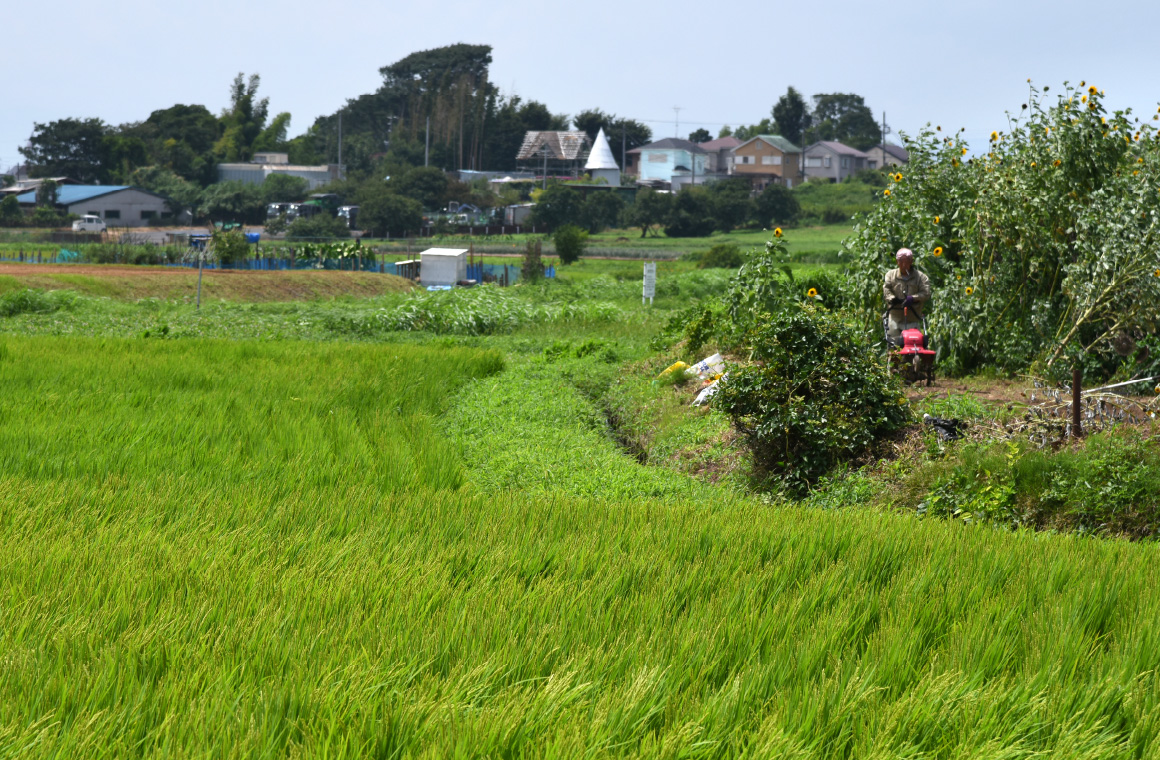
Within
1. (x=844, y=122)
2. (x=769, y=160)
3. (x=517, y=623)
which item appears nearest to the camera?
(x=517, y=623)

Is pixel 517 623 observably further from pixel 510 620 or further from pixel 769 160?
pixel 769 160

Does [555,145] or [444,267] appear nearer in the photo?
[444,267]

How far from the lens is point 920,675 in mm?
3156

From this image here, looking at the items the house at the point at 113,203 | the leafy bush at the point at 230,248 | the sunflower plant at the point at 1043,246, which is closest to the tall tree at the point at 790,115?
the house at the point at 113,203

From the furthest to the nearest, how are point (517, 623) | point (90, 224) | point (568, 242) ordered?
point (90, 224) → point (568, 242) → point (517, 623)

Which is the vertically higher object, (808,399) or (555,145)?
(555,145)

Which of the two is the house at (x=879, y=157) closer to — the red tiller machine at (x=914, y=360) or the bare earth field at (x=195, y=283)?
the bare earth field at (x=195, y=283)

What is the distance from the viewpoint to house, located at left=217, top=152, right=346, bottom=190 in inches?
3278

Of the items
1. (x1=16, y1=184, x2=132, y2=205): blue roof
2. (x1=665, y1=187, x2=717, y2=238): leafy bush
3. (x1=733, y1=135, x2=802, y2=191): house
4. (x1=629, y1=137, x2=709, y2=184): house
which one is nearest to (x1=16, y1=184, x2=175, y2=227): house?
(x1=16, y1=184, x2=132, y2=205): blue roof

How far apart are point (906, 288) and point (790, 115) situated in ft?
334

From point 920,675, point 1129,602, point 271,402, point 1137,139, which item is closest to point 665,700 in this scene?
point 920,675

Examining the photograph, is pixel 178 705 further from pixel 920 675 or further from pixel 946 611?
pixel 946 611

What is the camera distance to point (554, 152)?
100375 mm

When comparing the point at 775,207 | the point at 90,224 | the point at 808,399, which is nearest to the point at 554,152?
the point at 775,207
